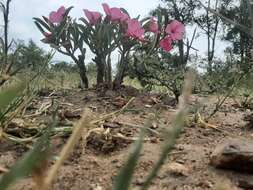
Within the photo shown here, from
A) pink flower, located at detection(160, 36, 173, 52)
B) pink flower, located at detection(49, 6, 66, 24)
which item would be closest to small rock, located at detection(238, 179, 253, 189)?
pink flower, located at detection(160, 36, 173, 52)

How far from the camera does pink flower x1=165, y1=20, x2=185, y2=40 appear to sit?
2814mm

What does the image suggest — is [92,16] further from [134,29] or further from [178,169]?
[178,169]

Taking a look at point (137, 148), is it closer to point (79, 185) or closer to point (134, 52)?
point (79, 185)

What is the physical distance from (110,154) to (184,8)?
78.5 feet

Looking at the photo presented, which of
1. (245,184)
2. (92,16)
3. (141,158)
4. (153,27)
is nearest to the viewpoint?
(245,184)

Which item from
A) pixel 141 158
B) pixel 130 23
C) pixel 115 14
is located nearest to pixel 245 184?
pixel 141 158

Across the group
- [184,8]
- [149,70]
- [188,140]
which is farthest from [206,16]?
[188,140]

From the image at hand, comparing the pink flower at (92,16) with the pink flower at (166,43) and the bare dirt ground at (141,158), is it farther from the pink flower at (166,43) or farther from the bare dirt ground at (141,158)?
the bare dirt ground at (141,158)

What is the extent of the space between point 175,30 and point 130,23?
30 cm

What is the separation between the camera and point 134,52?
3131mm

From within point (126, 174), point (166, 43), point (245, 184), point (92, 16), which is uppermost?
point (92, 16)

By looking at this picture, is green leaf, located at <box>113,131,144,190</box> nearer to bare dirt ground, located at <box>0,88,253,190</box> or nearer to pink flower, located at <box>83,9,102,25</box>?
bare dirt ground, located at <box>0,88,253,190</box>

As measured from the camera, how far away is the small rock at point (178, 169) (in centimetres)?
131

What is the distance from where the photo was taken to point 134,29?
267 cm
